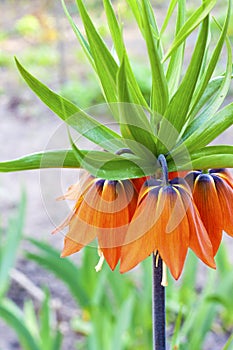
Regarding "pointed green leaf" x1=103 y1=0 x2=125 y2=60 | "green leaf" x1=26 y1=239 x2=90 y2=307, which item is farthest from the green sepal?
"green leaf" x1=26 y1=239 x2=90 y2=307

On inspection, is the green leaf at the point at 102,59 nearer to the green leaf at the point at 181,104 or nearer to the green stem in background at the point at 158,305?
the green leaf at the point at 181,104

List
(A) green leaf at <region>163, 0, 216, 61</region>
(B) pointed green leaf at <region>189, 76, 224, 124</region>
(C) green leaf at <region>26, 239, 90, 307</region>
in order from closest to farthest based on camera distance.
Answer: (A) green leaf at <region>163, 0, 216, 61</region>
(B) pointed green leaf at <region>189, 76, 224, 124</region>
(C) green leaf at <region>26, 239, 90, 307</region>

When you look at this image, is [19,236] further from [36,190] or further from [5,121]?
[5,121]

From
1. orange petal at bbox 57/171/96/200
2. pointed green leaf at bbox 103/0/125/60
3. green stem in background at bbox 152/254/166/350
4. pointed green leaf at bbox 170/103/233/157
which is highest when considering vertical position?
pointed green leaf at bbox 103/0/125/60

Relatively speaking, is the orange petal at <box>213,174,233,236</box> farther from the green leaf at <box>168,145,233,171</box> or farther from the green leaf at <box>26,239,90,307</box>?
the green leaf at <box>26,239,90,307</box>

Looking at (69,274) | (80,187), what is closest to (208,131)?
(80,187)

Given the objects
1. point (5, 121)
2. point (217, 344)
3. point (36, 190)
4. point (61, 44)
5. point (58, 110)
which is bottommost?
point (217, 344)

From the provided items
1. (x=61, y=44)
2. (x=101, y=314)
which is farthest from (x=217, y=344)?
(x=61, y=44)
